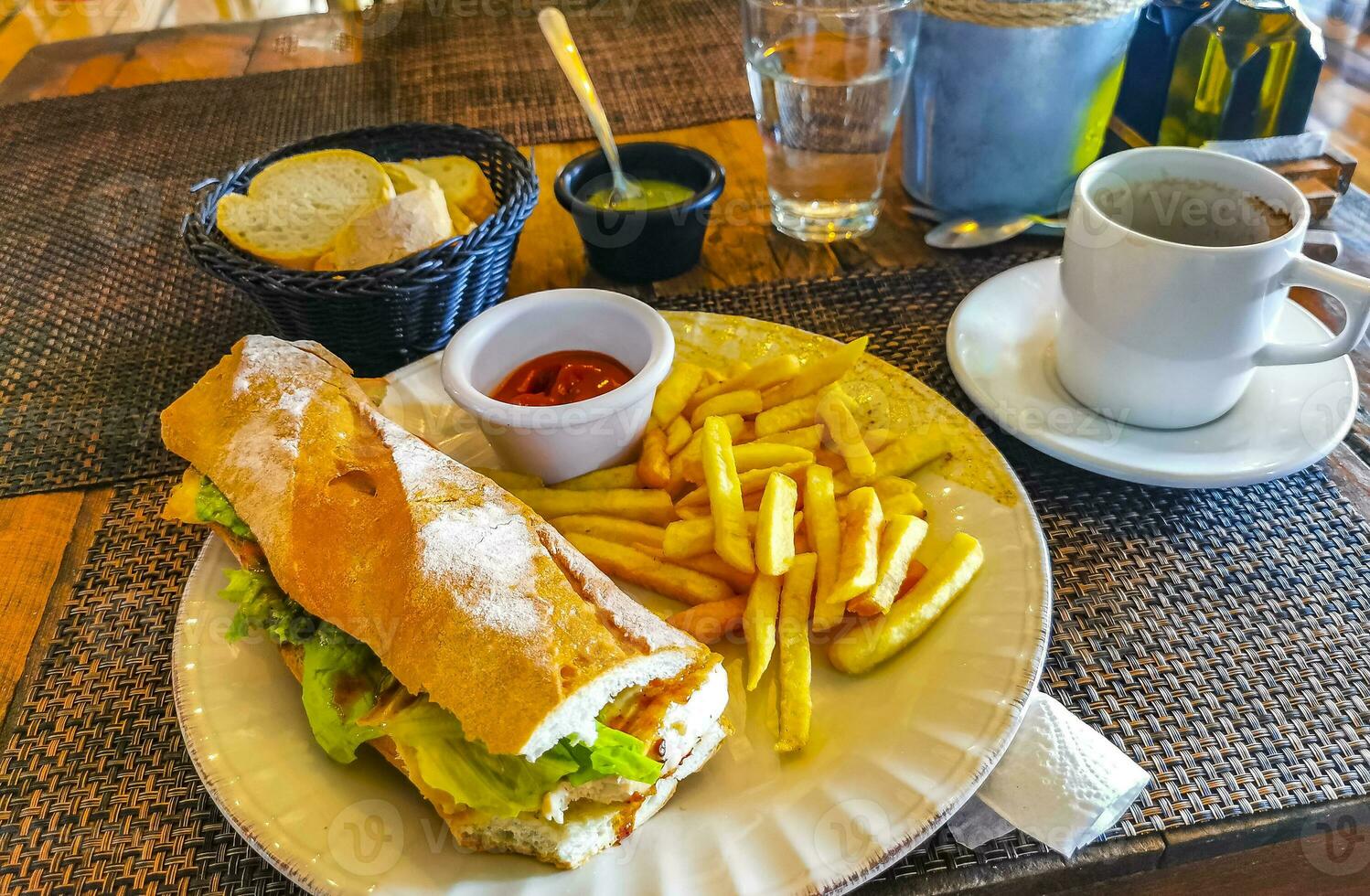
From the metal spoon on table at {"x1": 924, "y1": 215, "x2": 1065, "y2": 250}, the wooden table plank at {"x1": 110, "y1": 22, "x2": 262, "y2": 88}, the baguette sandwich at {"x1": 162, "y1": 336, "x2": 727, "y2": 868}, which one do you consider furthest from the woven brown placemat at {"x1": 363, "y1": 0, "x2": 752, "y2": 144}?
the baguette sandwich at {"x1": 162, "y1": 336, "x2": 727, "y2": 868}

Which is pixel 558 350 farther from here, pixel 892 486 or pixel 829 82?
pixel 829 82

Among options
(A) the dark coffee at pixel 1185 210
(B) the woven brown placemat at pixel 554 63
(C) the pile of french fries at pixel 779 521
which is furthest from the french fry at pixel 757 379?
(B) the woven brown placemat at pixel 554 63

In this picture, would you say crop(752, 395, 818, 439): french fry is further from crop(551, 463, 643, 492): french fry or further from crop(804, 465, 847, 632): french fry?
crop(551, 463, 643, 492): french fry

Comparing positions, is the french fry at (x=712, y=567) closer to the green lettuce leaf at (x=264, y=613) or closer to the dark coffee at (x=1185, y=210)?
the green lettuce leaf at (x=264, y=613)

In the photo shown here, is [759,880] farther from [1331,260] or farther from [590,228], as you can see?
[1331,260]

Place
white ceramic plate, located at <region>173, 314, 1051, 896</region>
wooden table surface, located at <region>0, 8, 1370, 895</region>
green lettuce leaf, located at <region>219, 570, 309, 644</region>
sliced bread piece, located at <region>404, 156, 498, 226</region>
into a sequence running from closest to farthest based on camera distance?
white ceramic plate, located at <region>173, 314, 1051, 896</region> < wooden table surface, located at <region>0, 8, 1370, 895</region> < green lettuce leaf, located at <region>219, 570, 309, 644</region> < sliced bread piece, located at <region>404, 156, 498, 226</region>

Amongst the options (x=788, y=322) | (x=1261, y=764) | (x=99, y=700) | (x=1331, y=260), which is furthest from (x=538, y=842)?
(x=1331, y=260)

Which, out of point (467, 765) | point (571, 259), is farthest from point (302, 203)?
point (467, 765)

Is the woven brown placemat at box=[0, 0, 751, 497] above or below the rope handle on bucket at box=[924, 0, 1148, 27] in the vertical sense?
below
